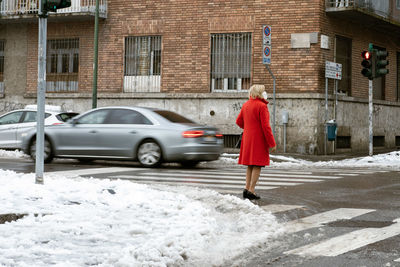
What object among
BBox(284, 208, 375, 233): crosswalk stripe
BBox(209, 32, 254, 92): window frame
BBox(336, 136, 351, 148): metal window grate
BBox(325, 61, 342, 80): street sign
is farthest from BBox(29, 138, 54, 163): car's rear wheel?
BBox(336, 136, 351, 148): metal window grate

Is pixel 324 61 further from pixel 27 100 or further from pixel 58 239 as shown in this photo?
pixel 58 239

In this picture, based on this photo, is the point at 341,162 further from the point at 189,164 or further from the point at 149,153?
the point at 149,153

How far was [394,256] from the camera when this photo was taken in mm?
5176

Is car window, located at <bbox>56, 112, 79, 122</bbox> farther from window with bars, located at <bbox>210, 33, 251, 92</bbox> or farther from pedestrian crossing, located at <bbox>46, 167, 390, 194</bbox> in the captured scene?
window with bars, located at <bbox>210, 33, 251, 92</bbox>

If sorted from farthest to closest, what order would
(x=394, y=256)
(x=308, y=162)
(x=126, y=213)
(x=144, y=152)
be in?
(x=308, y=162)
(x=144, y=152)
(x=126, y=213)
(x=394, y=256)

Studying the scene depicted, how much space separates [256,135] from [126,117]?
21.9 feet

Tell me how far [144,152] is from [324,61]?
907 cm

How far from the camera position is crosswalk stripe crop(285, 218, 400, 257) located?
17.6 feet

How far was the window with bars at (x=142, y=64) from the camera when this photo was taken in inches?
912

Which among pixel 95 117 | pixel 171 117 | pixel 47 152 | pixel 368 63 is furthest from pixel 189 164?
pixel 368 63

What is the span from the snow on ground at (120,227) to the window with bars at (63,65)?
1605 cm

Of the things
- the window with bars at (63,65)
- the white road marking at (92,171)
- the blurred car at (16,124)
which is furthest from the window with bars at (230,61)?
the white road marking at (92,171)

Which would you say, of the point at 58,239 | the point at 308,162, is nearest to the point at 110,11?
the point at 308,162

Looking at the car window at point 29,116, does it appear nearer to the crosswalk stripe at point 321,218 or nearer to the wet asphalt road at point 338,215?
the wet asphalt road at point 338,215
